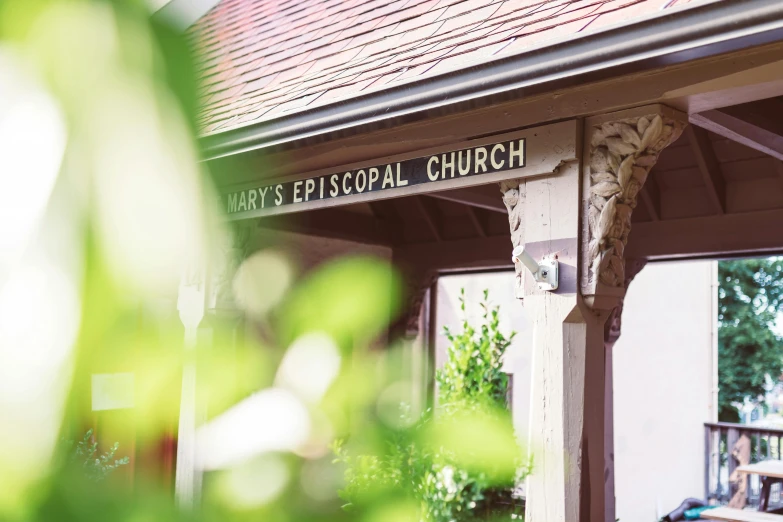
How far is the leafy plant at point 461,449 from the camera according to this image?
3.59 metres

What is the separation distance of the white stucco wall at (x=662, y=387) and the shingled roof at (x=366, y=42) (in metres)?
8.11

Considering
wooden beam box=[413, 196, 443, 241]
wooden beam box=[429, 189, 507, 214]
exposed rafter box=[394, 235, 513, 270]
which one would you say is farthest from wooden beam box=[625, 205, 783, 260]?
wooden beam box=[413, 196, 443, 241]

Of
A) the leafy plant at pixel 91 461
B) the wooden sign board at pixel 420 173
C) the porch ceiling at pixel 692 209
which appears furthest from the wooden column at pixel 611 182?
the leafy plant at pixel 91 461

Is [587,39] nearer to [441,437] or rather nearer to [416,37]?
[416,37]

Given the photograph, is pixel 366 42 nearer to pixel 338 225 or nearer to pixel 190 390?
pixel 190 390

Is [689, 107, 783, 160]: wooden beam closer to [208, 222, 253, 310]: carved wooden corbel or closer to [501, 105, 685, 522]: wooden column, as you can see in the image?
[501, 105, 685, 522]: wooden column

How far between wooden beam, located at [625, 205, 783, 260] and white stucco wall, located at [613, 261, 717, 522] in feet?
20.0

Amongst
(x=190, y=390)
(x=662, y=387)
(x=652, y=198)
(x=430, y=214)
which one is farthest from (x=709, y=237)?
(x=662, y=387)

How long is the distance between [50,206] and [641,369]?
42.8 ft

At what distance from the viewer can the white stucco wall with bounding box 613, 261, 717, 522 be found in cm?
1261

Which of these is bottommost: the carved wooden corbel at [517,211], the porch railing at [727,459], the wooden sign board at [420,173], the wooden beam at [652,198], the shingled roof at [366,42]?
the porch railing at [727,459]

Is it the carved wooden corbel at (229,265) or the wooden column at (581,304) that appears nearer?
the wooden column at (581,304)

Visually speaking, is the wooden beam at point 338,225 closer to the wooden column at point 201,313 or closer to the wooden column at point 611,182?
the wooden column at point 201,313

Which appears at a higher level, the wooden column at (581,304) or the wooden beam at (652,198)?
the wooden beam at (652,198)
